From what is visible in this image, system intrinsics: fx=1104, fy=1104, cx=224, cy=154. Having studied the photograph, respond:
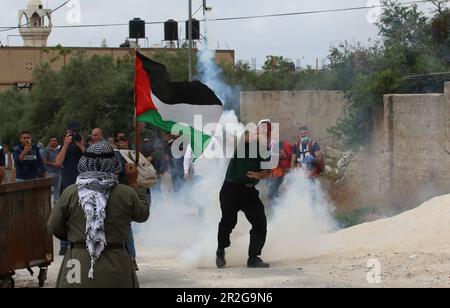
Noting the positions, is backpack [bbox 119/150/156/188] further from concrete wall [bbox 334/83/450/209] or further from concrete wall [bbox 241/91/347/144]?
concrete wall [bbox 241/91/347/144]

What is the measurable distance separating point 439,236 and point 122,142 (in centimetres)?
468

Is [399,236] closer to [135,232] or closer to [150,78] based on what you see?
[150,78]

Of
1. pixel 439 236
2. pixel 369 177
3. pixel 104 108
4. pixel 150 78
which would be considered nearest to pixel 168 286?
pixel 150 78

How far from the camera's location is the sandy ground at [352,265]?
1120 centimetres

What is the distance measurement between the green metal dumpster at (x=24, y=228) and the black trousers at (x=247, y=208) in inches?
84.7

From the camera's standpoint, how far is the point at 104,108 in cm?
4441

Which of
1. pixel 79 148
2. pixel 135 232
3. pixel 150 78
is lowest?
pixel 135 232

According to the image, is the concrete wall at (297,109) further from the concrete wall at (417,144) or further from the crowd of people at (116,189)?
the crowd of people at (116,189)

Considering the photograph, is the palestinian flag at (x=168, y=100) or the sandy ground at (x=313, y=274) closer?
the sandy ground at (x=313, y=274)

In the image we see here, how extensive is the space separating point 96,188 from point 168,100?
Result: 5.25 metres

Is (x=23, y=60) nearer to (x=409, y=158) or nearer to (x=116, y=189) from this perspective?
(x=409, y=158)

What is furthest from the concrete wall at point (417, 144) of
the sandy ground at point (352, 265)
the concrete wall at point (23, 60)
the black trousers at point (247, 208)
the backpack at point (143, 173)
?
the concrete wall at point (23, 60)

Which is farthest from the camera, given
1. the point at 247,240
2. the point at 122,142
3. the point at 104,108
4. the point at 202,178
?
the point at 104,108
